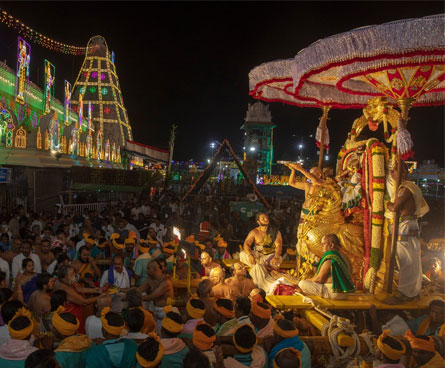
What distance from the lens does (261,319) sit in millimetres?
3717

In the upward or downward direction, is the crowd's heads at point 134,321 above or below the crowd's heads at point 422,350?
above

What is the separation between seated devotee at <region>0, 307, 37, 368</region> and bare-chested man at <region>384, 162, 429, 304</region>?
4.90 metres

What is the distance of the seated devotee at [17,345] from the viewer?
289 centimetres

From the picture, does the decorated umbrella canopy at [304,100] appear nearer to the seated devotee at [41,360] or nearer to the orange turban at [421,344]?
the orange turban at [421,344]

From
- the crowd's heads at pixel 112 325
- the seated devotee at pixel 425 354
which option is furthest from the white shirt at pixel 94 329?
the seated devotee at pixel 425 354

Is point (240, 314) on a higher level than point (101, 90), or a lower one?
lower

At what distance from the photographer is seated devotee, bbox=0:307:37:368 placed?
2.89 m

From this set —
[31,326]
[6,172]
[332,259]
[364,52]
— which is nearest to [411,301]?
[332,259]

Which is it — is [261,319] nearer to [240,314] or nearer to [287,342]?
[240,314]

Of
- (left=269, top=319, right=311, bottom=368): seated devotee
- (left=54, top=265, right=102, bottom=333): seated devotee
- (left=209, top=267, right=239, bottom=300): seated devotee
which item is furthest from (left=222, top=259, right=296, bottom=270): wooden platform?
(left=269, top=319, right=311, bottom=368): seated devotee

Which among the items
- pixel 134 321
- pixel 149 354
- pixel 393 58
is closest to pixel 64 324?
pixel 134 321

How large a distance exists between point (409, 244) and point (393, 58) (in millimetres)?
2913

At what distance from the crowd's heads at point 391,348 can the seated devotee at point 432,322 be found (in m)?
1.32

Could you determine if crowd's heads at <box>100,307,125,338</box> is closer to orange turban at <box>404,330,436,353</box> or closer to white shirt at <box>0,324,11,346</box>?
white shirt at <box>0,324,11,346</box>
